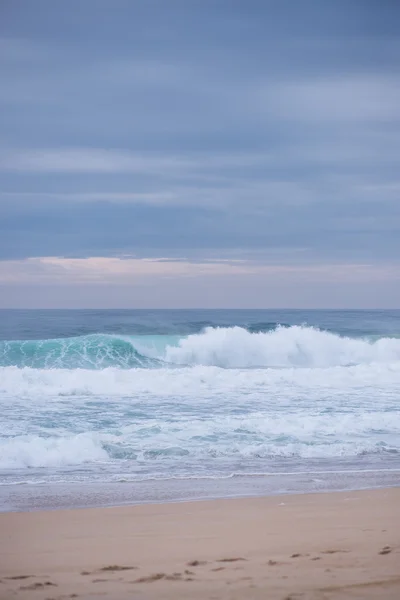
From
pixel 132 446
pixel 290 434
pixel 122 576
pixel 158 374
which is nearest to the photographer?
pixel 122 576

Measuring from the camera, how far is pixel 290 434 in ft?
35.0

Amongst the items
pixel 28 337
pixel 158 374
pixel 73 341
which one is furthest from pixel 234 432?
pixel 28 337

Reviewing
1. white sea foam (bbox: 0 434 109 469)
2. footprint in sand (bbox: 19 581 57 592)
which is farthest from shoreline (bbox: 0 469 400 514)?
footprint in sand (bbox: 19 581 57 592)

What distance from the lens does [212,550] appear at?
16.9 ft

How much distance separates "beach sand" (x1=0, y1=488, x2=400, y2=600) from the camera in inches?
167

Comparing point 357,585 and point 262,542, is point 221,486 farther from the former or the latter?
point 357,585

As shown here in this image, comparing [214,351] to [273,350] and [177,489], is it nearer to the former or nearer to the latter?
[273,350]

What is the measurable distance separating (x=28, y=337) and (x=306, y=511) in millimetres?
27710

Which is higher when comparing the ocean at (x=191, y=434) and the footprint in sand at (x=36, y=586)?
the footprint in sand at (x=36, y=586)

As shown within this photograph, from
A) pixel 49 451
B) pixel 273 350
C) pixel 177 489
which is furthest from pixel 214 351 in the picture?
pixel 177 489

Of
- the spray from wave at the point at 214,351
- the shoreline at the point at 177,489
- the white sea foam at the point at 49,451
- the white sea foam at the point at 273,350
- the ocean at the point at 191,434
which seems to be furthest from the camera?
the white sea foam at the point at 273,350

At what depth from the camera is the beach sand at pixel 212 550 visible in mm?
4242

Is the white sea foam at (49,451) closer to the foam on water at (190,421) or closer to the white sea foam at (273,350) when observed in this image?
the foam on water at (190,421)

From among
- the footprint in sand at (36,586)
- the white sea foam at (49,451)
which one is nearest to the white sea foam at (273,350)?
the white sea foam at (49,451)
